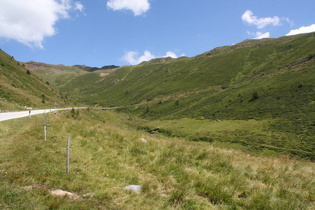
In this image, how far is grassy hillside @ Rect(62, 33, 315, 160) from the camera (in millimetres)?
34737

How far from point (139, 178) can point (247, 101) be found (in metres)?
58.1

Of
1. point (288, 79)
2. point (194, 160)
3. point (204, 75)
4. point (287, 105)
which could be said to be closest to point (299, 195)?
point (194, 160)

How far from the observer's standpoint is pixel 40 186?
6309mm

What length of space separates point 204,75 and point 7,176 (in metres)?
109

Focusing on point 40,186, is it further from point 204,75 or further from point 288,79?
point 204,75

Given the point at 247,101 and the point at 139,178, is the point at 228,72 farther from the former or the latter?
the point at 139,178

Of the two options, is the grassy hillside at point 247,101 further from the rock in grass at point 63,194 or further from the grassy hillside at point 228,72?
the rock in grass at point 63,194

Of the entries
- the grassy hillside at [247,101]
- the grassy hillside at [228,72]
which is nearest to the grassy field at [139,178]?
the grassy hillside at [247,101]

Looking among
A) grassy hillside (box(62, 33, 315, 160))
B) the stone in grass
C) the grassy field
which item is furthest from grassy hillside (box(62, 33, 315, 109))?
the stone in grass

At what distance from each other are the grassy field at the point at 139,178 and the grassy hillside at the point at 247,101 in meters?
22.9

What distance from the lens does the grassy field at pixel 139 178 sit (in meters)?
5.93

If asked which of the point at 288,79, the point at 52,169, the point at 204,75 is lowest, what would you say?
the point at 52,169

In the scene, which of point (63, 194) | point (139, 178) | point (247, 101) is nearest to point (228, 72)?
point (247, 101)

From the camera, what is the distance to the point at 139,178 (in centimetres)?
801
